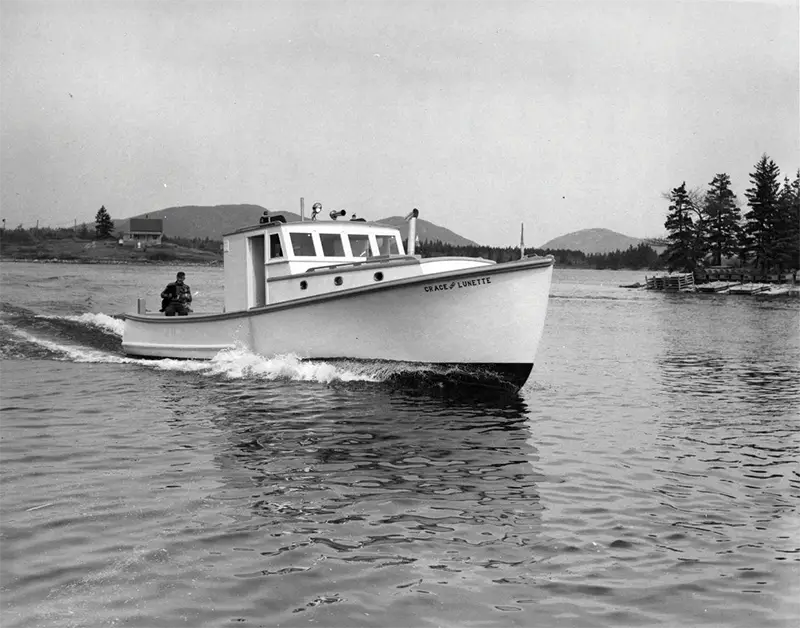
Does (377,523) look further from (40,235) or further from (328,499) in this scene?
(40,235)

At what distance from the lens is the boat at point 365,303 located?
14195 millimetres

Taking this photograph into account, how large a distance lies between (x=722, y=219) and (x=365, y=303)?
3314 inches

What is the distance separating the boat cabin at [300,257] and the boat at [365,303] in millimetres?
23

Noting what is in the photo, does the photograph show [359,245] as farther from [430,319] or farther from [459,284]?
[459,284]

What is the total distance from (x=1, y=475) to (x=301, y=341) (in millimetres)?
8090

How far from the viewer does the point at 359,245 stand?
17703 millimetres

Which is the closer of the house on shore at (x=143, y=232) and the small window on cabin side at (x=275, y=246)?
the small window on cabin side at (x=275, y=246)

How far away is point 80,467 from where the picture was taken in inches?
357

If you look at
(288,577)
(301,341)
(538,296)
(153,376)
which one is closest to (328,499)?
(288,577)

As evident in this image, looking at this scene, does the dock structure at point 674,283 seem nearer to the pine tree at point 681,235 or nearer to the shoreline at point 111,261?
the pine tree at point 681,235

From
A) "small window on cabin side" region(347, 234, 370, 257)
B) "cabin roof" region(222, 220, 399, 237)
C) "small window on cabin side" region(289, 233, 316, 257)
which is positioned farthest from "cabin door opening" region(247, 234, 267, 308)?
"small window on cabin side" region(347, 234, 370, 257)

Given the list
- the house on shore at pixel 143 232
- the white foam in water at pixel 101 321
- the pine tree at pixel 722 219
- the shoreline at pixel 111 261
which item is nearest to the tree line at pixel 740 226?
the pine tree at pixel 722 219

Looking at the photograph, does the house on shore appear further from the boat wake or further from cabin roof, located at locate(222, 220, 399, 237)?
cabin roof, located at locate(222, 220, 399, 237)

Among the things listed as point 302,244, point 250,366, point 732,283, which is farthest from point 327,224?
point 732,283
